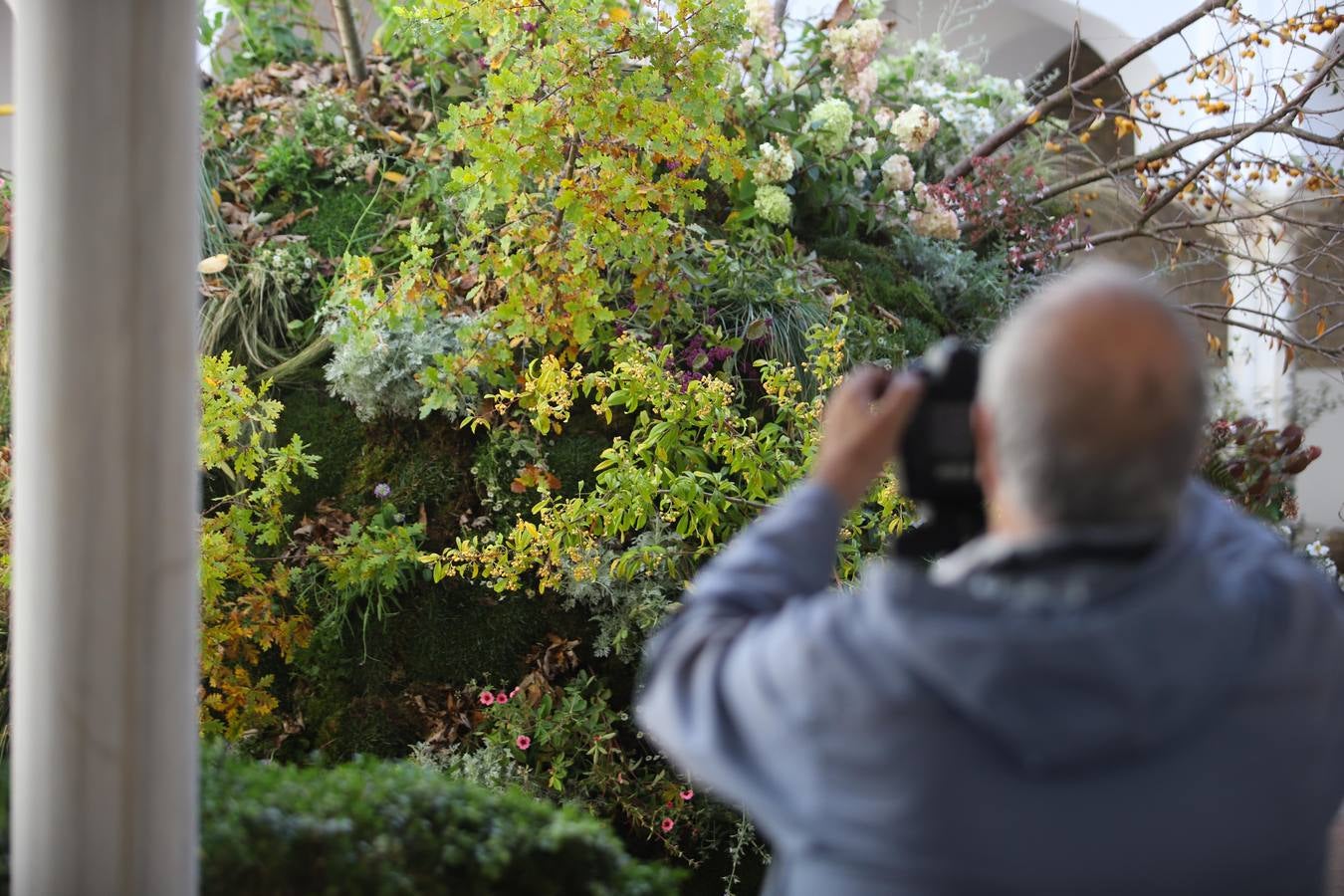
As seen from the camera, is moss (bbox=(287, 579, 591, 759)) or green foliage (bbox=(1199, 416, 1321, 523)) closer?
moss (bbox=(287, 579, 591, 759))

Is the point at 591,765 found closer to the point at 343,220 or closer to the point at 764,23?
the point at 343,220

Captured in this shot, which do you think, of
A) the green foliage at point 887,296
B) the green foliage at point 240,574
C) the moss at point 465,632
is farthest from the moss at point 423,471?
the green foliage at point 887,296

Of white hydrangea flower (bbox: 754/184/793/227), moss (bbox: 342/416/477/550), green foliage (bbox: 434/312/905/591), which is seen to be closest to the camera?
green foliage (bbox: 434/312/905/591)

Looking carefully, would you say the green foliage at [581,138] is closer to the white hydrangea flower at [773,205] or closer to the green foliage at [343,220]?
the white hydrangea flower at [773,205]

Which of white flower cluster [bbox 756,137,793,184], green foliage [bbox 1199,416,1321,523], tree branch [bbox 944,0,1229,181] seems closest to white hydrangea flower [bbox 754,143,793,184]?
white flower cluster [bbox 756,137,793,184]

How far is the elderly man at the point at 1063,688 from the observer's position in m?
1.17

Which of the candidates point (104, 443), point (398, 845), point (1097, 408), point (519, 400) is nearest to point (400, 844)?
point (398, 845)

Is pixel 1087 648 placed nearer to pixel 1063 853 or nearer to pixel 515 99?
pixel 1063 853

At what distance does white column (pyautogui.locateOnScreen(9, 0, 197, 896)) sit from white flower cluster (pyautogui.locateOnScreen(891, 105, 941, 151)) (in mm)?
4550

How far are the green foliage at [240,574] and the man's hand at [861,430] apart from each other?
2.83m

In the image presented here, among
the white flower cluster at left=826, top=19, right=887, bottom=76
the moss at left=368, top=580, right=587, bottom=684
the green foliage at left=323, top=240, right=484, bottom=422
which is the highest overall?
the white flower cluster at left=826, top=19, right=887, bottom=76

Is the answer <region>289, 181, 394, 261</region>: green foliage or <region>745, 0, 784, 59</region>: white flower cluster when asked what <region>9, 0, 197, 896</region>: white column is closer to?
<region>289, 181, 394, 261</region>: green foliage

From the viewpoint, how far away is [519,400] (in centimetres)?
419

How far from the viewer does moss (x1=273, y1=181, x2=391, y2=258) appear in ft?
17.7
